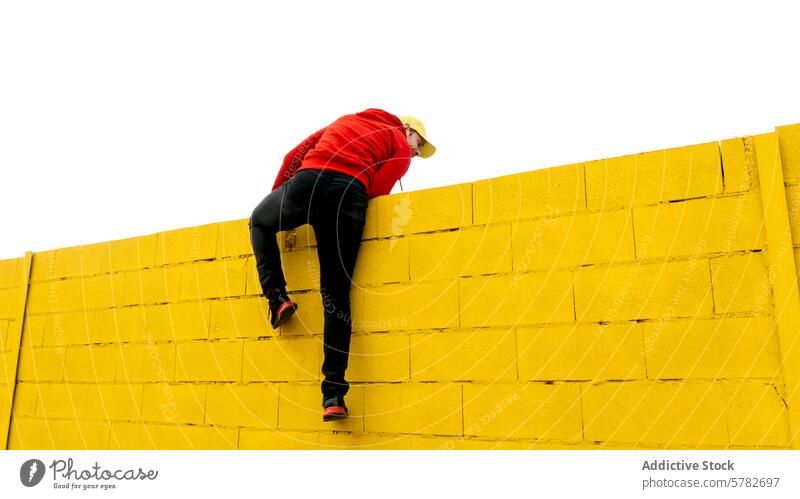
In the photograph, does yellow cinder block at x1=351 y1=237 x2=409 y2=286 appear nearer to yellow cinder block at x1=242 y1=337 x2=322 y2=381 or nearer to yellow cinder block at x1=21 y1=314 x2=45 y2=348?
yellow cinder block at x1=242 y1=337 x2=322 y2=381

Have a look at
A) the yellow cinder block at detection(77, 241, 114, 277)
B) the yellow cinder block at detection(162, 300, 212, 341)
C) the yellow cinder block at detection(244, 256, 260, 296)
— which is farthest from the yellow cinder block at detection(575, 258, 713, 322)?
the yellow cinder block at detection(77, 241, 114, 277)

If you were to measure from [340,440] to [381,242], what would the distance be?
1.08 metres

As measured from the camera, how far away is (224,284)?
13.5 feet

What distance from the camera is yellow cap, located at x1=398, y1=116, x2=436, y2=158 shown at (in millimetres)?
4059

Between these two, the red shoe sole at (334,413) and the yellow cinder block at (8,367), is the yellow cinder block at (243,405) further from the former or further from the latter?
the yellow cinder block at (8,367)

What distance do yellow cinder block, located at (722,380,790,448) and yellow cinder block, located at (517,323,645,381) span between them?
36 centimetres

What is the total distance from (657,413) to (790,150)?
1252 mm

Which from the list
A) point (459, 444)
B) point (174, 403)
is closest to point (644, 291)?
point (459, 444)

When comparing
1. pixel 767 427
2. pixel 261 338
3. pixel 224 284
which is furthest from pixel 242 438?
pixel 767 427

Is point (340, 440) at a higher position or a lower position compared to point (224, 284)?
lower

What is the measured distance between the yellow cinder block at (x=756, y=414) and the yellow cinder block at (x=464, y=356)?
916mm

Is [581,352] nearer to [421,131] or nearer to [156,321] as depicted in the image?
[421,131]
